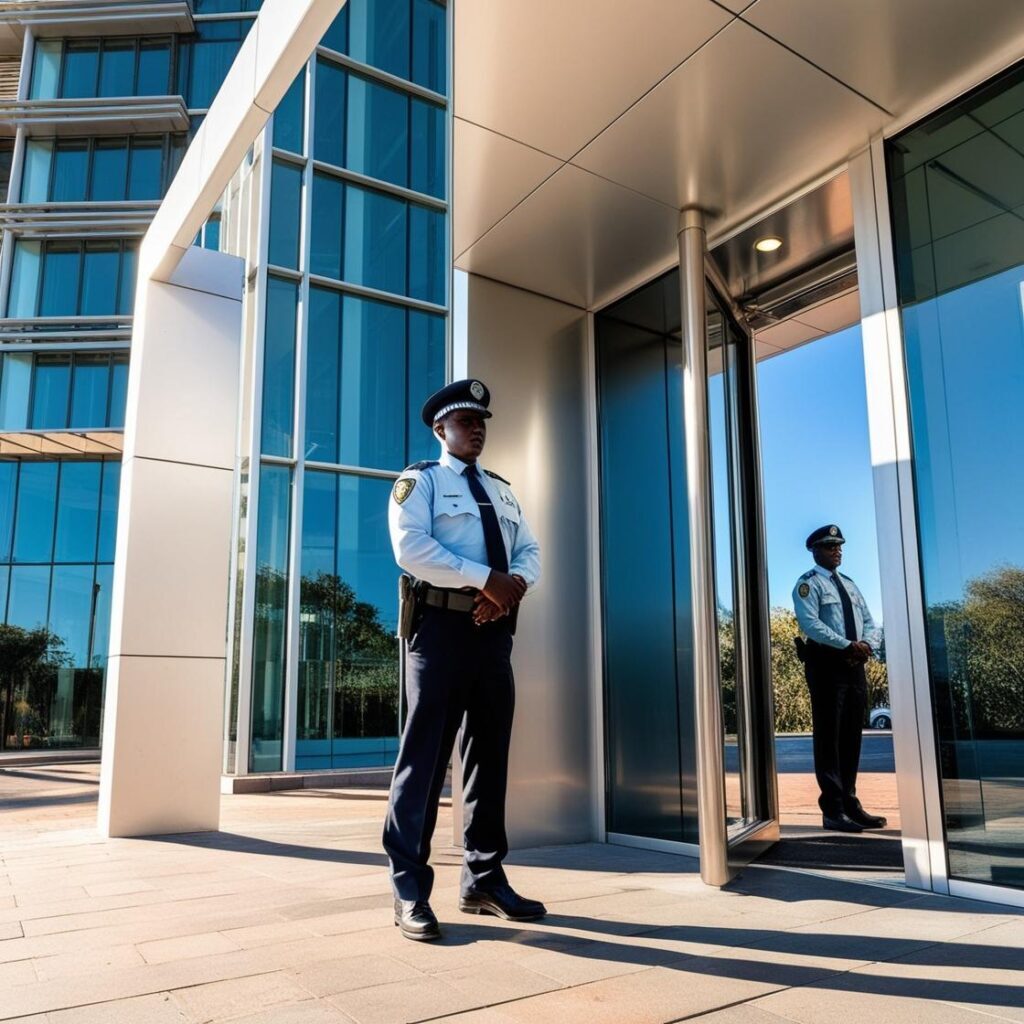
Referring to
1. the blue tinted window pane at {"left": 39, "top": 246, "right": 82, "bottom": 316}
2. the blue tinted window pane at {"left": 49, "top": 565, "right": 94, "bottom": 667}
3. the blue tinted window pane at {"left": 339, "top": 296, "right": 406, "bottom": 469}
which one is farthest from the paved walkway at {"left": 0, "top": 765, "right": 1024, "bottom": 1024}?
the blue tinted window pane at {"left": 39, "top": 246, "right": 82, "bottom": 316}

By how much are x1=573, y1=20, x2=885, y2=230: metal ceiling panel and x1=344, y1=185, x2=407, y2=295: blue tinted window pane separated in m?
9.41

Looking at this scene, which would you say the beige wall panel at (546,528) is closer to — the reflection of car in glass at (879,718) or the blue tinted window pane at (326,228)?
the blue tinted window pane at (326,228)

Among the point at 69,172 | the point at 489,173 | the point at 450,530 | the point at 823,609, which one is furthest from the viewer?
the point at 69,172

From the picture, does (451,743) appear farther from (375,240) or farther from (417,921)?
(375,240)

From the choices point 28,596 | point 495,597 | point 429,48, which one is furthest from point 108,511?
point 495,597

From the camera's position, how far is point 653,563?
498 cm

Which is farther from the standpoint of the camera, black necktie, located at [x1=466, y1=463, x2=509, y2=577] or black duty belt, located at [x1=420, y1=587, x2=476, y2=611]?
black necktie, located at [x1=466, y1=463, x2=509, y2=577]

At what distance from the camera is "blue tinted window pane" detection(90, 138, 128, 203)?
1883 cm

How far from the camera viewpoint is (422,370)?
13.8 metres

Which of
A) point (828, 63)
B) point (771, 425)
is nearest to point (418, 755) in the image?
point (828, 63)

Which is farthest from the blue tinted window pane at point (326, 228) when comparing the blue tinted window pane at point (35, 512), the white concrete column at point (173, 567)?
the blue tinted window pane at point (35, 512)

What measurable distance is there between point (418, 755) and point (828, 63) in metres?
3.07

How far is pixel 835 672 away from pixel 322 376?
28.2 feet

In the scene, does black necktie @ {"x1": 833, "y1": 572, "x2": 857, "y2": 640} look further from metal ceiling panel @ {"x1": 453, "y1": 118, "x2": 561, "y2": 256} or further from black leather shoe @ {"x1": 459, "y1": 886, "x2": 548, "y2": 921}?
black leather shoe @ {"x1": 459, "y1": 886, "x2": 548, "y2": 921}
